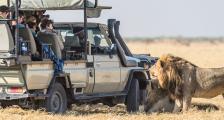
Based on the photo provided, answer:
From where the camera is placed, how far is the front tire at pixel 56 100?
1561cm

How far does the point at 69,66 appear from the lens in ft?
52.8

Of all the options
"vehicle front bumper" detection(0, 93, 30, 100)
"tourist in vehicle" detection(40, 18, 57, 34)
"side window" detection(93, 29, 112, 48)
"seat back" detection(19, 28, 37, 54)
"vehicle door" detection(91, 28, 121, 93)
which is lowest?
"vehicle front bumper" detection(0, 93, 30, 100)

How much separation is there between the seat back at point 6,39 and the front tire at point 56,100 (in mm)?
1175

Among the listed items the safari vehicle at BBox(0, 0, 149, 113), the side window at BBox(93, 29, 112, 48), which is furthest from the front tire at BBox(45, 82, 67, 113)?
the side window at BBox(93, 29, 112, 48)

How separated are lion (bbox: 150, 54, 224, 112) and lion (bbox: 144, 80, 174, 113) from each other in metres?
0.12

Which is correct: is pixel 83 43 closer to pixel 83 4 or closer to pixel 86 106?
pixel 83 4

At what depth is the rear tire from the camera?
59.2ft

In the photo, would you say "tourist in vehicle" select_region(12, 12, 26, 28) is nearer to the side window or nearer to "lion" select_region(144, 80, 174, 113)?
the side window

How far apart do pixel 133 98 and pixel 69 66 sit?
2.41m

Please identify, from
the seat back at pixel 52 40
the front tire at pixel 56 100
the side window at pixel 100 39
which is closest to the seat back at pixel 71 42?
the side window at pixel 100 39

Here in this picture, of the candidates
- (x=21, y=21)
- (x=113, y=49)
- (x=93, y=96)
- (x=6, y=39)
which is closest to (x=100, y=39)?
(x=113, y=49)

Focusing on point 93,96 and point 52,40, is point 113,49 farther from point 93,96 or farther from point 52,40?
point 52,40

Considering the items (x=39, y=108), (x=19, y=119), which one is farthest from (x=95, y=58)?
(x=19, y=119)

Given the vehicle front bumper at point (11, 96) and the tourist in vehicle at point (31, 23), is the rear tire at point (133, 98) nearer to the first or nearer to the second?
the tourist in vehicle at point (31, 23)
